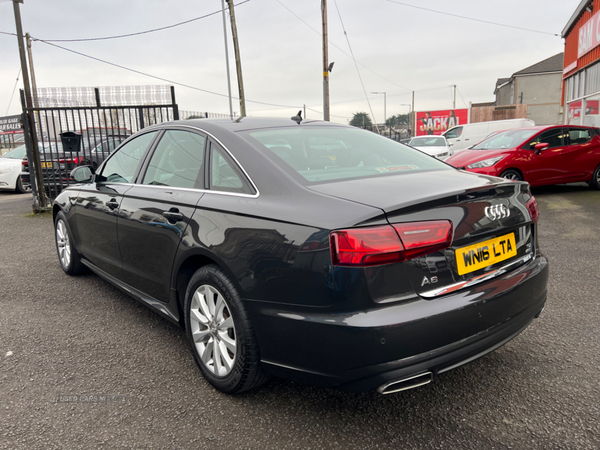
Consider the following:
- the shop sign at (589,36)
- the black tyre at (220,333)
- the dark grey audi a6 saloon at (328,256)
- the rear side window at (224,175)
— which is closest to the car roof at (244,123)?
the dark grey audi a6 saloon at (328,256)

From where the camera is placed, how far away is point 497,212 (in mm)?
2219

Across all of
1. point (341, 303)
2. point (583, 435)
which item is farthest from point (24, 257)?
point (583, 435)

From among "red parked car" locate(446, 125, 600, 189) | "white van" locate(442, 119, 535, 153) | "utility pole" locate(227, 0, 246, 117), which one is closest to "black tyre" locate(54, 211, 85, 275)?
"red parked car" locate(446, 125, 600, 189)

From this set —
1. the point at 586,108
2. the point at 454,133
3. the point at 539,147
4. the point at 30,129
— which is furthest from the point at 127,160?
the point at 454,133

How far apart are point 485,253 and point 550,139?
8.57 meters

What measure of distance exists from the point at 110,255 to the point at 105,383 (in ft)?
3.89

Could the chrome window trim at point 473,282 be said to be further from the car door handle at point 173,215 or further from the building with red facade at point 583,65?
the building with red facade at point 583,65

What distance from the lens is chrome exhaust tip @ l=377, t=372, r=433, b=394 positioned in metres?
1.90

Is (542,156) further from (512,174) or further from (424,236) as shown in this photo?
(424,236)

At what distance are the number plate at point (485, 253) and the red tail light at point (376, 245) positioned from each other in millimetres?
253

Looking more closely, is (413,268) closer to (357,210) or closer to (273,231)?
(357,210)

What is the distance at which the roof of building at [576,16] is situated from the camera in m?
14.9

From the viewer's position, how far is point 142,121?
29.1 feet

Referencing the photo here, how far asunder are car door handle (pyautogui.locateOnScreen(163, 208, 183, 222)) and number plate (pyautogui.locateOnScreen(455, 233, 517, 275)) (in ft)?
5.03
